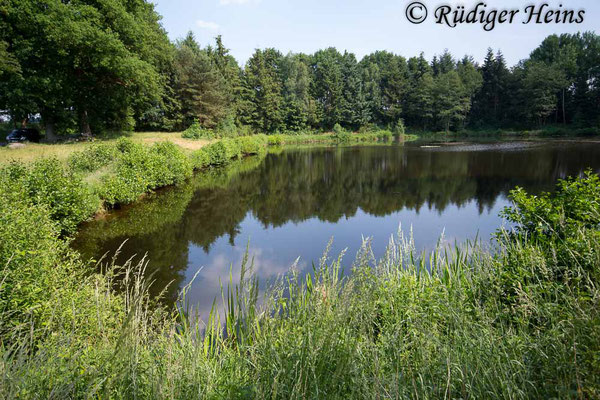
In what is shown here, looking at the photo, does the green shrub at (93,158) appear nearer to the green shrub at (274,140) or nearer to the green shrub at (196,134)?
the green shrub at (196,134)

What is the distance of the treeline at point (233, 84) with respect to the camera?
1000 inches

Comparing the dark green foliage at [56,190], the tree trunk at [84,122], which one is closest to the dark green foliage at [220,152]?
the tree trunk at [84,122]

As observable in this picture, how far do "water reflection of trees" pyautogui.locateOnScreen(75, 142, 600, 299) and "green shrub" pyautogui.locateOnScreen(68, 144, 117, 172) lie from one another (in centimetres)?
303

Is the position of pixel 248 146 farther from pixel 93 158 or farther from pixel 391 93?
pixel 391 93

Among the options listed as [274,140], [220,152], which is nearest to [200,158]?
[220,152]

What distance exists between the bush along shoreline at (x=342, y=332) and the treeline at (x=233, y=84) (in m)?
23.8

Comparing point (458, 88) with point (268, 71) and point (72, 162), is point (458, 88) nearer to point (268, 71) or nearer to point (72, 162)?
point (268, 71)

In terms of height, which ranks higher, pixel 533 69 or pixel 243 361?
pixel 533 69

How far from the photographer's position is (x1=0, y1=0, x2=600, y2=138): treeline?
25.4 m

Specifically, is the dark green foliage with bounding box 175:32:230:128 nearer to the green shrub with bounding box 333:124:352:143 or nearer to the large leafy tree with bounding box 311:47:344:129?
the green shrub with bounding box 333:124:352:143

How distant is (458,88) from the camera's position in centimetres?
6656

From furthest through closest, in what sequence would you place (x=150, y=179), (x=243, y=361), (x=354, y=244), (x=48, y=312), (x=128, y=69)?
(x=128, y=69) < (x=150, y=179) < (x=354, y=244) < (x=48, y=312) < (x=243, y=361)

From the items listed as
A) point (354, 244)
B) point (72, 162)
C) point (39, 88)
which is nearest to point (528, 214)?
point (354, 244)

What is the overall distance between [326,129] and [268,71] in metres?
17.0
